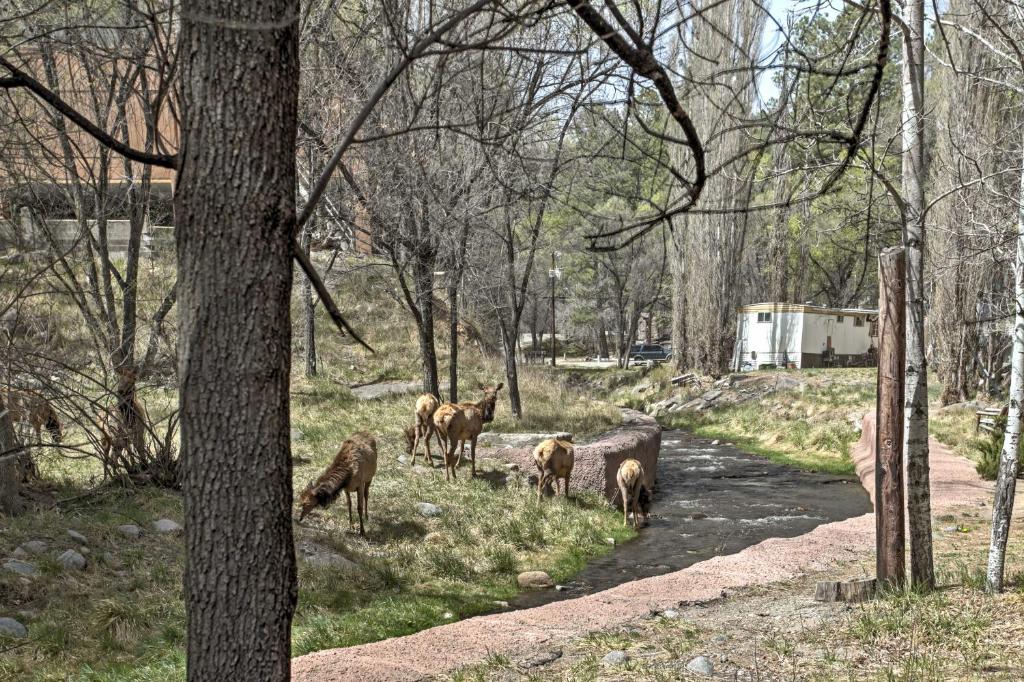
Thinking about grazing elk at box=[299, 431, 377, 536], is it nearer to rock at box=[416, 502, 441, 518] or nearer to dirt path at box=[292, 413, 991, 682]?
rock at box=[416, 502, 441, 518]

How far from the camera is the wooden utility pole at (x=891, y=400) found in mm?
6875

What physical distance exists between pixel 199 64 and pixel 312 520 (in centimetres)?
963

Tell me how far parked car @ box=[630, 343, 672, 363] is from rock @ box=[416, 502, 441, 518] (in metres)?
39.5

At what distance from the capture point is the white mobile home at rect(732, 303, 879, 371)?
125ft

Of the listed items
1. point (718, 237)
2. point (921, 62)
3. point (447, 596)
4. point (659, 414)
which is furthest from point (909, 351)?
point (718, 237)

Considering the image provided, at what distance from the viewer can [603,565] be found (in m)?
11.7

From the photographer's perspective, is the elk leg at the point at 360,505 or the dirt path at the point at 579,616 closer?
the dirt path at the point at 579,616

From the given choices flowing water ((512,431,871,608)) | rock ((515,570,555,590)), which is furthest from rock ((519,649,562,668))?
rock ((515,570,555,590))

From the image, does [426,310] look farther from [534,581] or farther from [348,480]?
[534,581]

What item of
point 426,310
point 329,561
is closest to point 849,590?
point 329,561

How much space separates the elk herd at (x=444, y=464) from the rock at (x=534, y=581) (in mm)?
2215

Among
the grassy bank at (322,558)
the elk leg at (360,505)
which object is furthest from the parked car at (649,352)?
the elk leg at (360,505)

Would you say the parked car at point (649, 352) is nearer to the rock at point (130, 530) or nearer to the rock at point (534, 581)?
the rock at point (534, 581)

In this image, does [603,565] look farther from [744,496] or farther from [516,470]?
[744,496]
